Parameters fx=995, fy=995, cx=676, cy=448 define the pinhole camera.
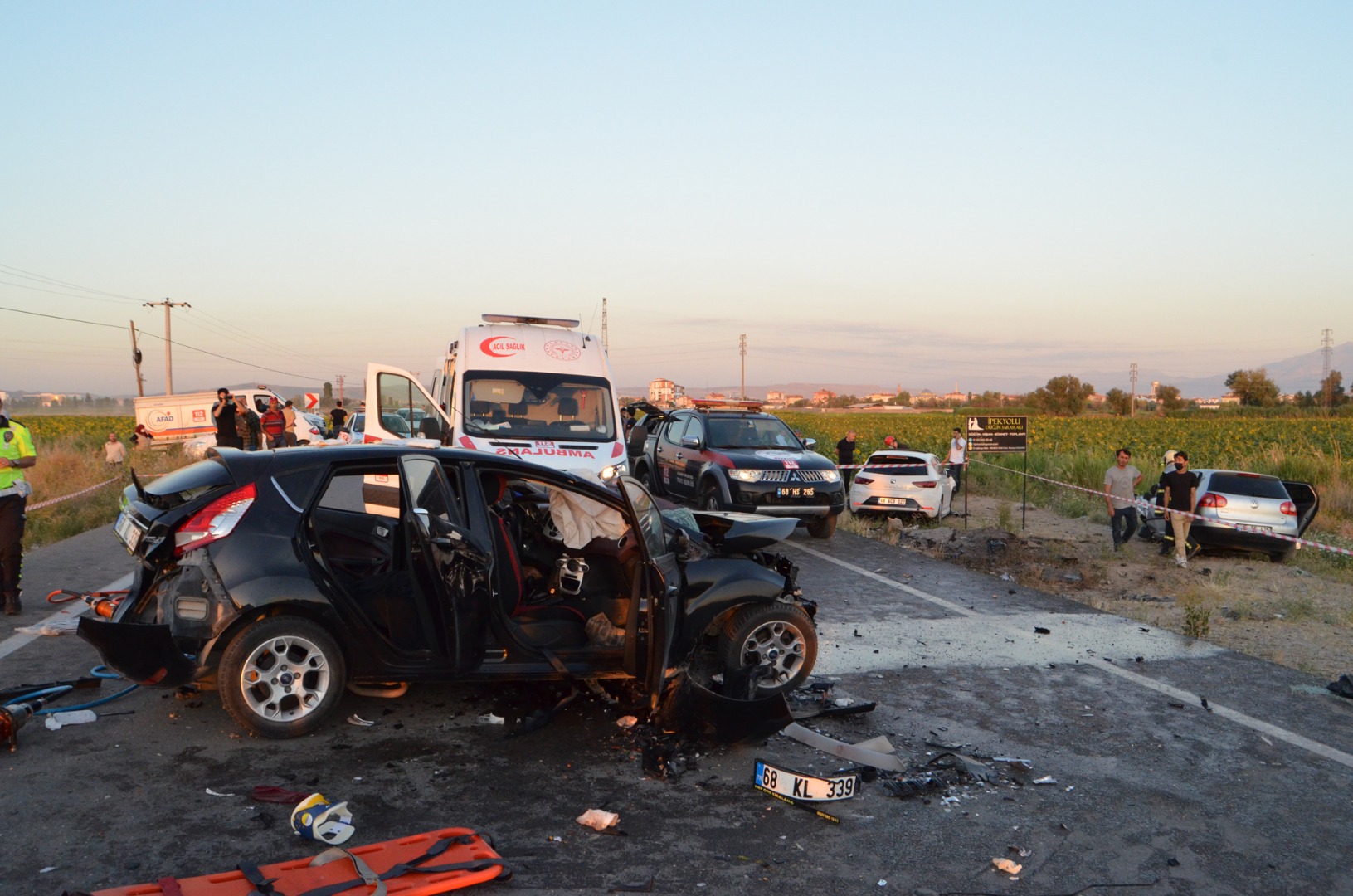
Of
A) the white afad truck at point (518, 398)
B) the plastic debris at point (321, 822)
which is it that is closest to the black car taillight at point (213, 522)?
the plastic debris at point (321, 822)

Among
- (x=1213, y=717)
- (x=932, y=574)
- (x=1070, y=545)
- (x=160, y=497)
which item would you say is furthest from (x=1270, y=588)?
(x=160, y=497)

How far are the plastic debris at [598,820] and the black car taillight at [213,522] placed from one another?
8.19 ft

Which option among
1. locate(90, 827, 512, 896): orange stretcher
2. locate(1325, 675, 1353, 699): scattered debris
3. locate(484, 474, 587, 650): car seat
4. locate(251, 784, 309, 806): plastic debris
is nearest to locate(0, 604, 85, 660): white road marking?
locate(251, 784, 309, 806): plastic debris

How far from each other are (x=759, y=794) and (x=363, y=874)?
2027 millimetres

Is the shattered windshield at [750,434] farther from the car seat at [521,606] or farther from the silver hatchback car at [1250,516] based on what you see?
the car seat at [521,606]

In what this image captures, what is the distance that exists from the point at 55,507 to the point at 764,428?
39.6 ft

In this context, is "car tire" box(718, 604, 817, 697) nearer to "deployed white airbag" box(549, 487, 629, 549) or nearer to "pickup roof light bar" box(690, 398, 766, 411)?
"deployed white airbag" box(549, 487, 629, 549)

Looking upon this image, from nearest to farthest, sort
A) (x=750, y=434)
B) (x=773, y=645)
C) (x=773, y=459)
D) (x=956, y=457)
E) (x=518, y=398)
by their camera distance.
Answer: (x=773, y=645)
(x=518, y=398)
(x=773, y=459)
(x=750, y=434)
(x=956, y=457)

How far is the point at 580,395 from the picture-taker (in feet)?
42.1

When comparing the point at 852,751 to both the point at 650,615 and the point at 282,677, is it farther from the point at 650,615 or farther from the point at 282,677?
the point at 282,677

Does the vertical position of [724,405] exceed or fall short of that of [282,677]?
it exceeds it

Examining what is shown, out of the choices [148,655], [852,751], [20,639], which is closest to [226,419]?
[20,639]

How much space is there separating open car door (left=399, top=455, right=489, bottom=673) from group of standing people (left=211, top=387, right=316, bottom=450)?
12.5 m

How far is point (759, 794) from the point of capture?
4992mm
